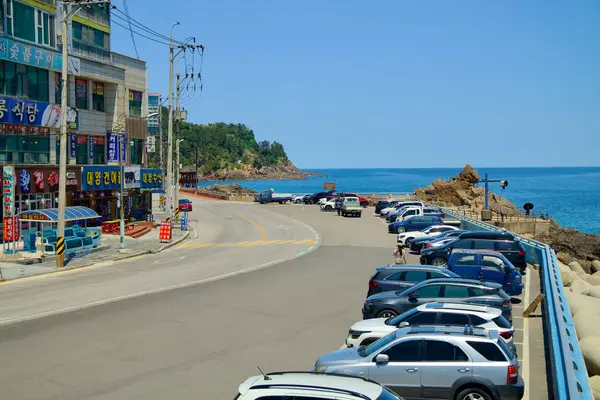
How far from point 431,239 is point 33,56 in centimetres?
2599

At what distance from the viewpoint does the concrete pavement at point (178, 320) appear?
1435 cm

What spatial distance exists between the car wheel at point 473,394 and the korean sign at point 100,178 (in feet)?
126

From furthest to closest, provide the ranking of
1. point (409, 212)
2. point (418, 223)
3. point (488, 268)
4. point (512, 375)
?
point (409, 212)
point (418, 223)
point (488, 268)
point (512, 375)

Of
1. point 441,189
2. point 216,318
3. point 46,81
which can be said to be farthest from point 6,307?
point 441,189

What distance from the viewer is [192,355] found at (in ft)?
53.2

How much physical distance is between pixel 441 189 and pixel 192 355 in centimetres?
6725

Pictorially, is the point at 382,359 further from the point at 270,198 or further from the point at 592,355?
the point at 270,198

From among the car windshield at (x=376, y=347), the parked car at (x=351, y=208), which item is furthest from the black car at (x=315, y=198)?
the car windshield at (x=376, y=347)

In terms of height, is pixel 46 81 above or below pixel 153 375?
above

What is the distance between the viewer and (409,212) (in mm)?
51000

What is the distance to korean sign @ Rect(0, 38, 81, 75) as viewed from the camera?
124 feet

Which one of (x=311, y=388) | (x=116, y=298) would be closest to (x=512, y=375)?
(x=311, y=388)

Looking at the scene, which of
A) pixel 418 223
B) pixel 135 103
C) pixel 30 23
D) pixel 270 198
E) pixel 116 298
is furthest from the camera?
pixel 270 198

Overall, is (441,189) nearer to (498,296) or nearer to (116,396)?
(498,296)
